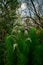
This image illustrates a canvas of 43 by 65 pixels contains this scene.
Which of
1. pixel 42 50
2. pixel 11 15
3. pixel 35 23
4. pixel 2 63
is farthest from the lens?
pixel 11 15

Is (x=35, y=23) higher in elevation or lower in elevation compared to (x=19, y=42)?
lower

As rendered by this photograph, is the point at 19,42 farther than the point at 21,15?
No

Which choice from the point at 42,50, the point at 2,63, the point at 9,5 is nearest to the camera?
the point at 42,50

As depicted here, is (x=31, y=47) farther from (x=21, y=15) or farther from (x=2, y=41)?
(x=21, y=15)

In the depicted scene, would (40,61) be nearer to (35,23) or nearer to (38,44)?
(38,44)

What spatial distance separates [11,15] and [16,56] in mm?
2360

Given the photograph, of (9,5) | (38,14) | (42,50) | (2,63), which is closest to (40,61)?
(42,50)

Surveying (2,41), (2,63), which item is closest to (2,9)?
(2,41)

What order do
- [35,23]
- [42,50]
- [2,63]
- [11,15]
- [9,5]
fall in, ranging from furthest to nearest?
[9,5]
[11,15]
[35,23]
[2,63]
[42,50]

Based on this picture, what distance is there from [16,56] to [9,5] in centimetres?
300

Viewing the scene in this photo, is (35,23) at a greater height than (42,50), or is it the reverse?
(42,50)

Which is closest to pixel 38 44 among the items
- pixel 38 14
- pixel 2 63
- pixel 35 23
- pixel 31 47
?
pixel 31 47

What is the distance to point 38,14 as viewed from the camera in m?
7.25

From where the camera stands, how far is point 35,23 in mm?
6648
